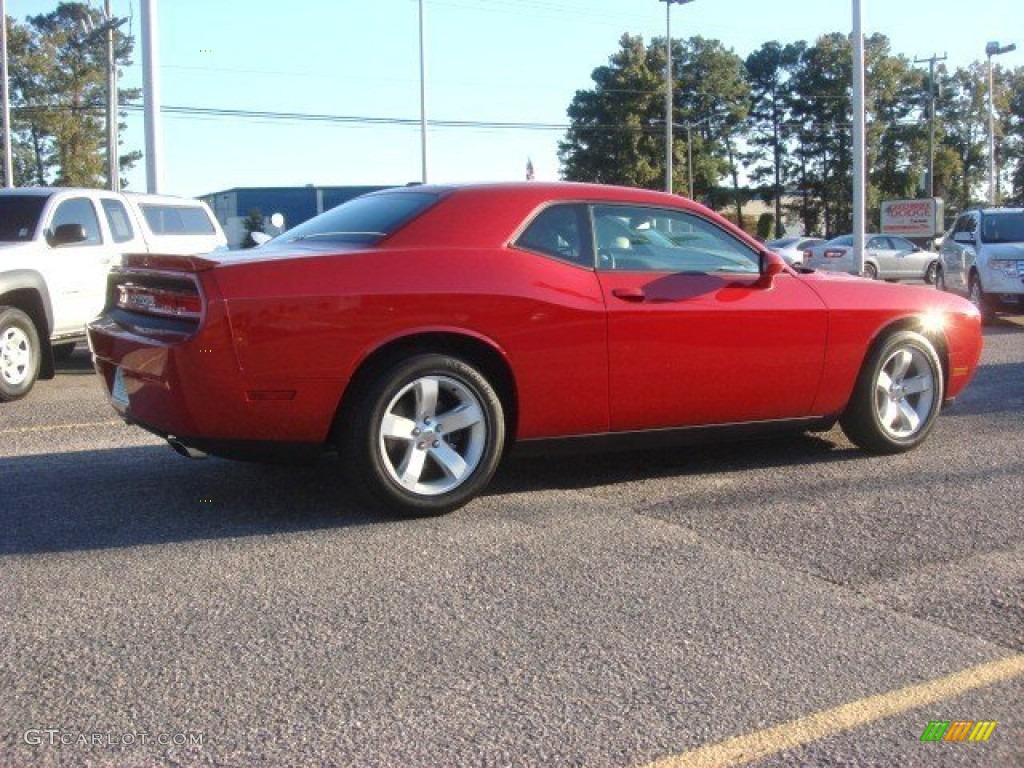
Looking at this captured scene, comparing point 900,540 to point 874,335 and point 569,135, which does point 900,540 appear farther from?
point 569,135

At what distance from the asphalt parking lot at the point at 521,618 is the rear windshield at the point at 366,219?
1250 mm

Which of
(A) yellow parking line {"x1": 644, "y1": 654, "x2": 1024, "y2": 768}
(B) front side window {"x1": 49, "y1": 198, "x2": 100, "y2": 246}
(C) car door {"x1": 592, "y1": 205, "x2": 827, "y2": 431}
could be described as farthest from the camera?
(B) front side window {"x1": 49, "y1": 198, "x2": 100, "y2": 246}

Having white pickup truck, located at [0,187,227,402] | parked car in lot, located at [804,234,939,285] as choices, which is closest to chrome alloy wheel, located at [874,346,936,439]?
white pickup truck, located at [0,187,227,402]

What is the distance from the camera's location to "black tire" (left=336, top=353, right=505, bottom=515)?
15.4ft

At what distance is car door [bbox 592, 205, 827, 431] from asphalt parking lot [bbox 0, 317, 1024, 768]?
17.3 inches

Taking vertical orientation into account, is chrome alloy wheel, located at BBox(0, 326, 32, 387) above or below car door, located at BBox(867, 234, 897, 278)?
below

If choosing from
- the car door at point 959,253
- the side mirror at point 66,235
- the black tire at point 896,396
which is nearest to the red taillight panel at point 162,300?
the black tire at point 896,396

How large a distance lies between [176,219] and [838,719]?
10.3 metres

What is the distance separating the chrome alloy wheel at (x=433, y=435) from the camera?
4770mm

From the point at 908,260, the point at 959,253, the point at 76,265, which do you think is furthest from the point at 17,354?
the point at 908,260

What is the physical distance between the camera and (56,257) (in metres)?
9.47

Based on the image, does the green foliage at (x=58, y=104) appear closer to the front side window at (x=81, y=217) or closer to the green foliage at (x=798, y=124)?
the green foliage at (x=798, y=124)

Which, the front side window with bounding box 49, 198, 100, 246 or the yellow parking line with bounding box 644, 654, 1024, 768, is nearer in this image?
the yellow parking line with bounding box 644, 654, 1024, 768

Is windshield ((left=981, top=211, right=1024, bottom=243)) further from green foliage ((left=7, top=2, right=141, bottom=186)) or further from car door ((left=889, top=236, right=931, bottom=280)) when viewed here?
green foliage ((left=7, top=2, right=141, bottom=186))
